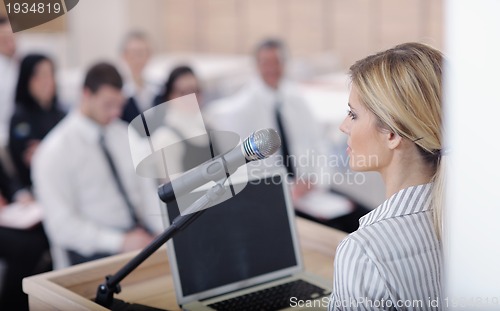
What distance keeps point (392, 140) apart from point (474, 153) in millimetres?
212

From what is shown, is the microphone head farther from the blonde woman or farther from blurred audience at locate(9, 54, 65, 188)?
blurred audience at locate(9, 54, 65, 188)

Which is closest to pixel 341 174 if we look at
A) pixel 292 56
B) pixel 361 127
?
pixel 361 127

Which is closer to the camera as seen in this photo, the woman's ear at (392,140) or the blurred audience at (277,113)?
the woman's ear at (392,140)

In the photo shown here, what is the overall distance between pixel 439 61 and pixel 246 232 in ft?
1.92

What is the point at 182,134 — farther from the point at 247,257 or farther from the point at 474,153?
the point at 474,153

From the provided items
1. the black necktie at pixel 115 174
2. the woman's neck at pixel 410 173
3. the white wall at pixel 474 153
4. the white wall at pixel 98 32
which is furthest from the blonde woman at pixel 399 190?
the white wall at pixel 98 32

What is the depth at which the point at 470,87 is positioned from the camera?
994 millimetres

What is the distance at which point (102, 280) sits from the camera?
1.54 meters

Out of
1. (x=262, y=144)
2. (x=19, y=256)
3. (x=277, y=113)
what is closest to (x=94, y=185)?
(x=19, y=256)

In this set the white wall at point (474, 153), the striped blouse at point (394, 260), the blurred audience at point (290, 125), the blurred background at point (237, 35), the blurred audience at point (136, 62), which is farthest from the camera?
the blurred background at point (237, 35)

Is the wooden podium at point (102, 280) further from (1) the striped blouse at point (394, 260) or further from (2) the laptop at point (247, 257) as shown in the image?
(1) the striped blouse at point (394, 260)

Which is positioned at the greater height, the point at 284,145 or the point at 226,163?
the point at 226,163

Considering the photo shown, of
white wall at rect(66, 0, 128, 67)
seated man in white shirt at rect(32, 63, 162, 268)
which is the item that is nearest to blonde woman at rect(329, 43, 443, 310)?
seated man in white shirt at rect(32, 63, 162, 268)

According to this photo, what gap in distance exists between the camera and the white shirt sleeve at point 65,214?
7.81ft
